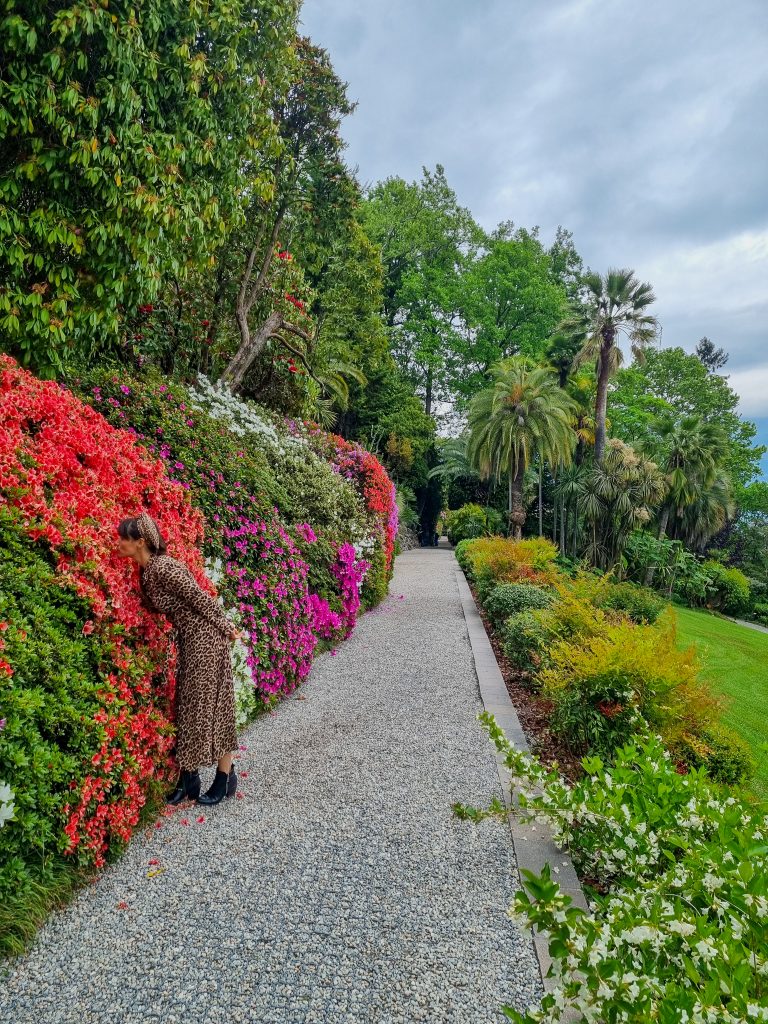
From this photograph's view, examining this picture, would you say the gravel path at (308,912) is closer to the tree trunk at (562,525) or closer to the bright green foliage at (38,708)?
the bright green foliage at (38,708)

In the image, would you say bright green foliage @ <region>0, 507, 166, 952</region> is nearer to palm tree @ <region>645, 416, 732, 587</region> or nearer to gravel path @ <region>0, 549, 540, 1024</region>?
gravel path @ <region>0, 549, 540, 1024</region>

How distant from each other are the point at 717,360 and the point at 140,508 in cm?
6133

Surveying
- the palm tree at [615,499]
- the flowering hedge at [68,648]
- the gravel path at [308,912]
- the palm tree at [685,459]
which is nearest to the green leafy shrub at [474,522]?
the palm tree at [615,499]

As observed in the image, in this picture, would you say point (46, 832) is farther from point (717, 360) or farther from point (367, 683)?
point (717, 360)

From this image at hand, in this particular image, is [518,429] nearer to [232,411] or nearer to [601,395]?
[601,395]

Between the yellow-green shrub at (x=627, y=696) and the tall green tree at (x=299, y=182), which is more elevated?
the tall green tree at (x=299, y=182)

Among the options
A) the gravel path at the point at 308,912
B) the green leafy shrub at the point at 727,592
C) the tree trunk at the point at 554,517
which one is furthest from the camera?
the tree trunk at the point at 554,517

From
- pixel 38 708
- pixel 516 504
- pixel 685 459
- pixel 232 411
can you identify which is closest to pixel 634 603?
pixel 232 411

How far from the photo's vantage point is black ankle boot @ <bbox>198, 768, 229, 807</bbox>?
3.28m

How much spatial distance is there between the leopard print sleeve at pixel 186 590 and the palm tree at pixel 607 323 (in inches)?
976

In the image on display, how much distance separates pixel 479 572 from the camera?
417 inches

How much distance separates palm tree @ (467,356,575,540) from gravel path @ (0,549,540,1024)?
17.6 metres

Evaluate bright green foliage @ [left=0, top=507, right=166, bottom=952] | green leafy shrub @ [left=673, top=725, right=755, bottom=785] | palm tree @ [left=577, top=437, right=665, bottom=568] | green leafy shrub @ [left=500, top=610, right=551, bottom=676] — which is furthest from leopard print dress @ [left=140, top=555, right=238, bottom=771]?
palm tree @ [left=577, top=437, right=665, bottom=568]

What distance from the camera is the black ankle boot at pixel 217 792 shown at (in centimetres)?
328
